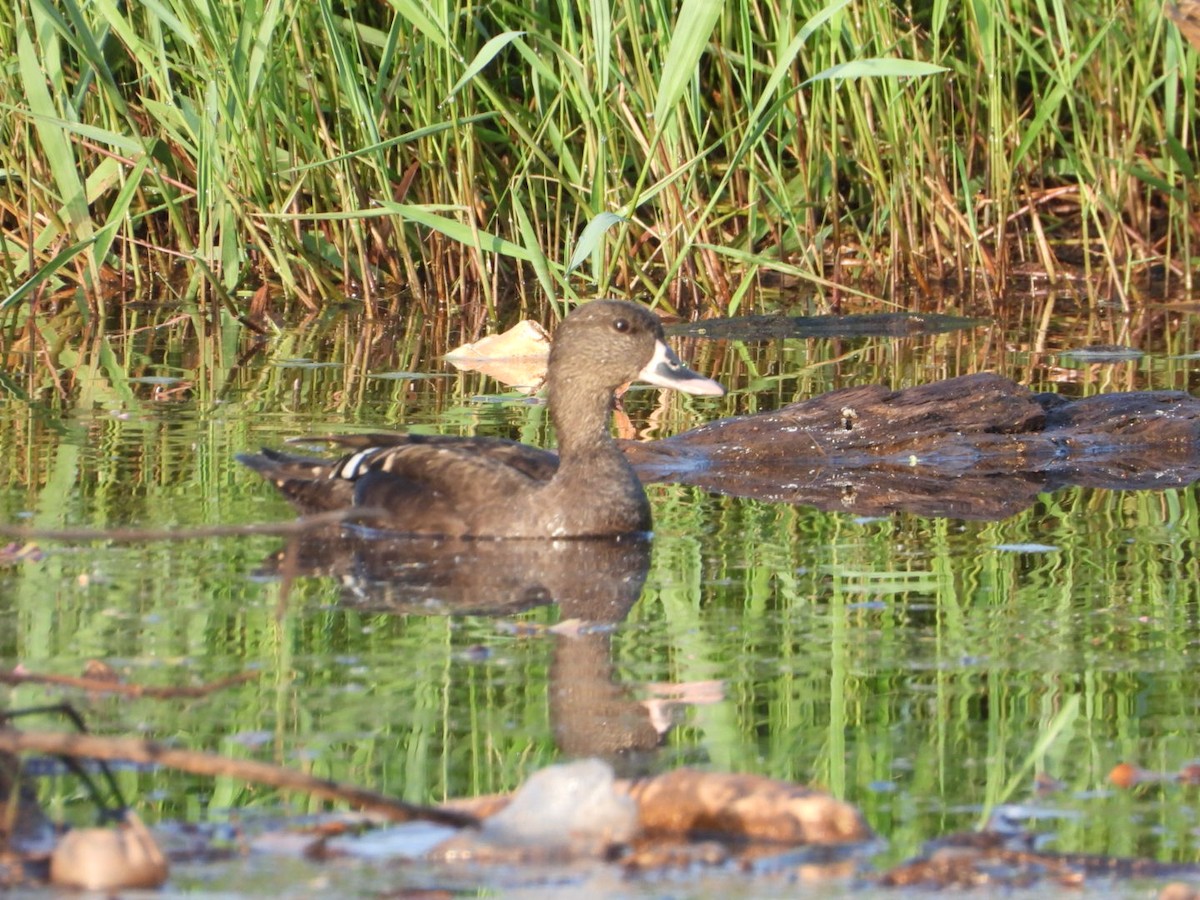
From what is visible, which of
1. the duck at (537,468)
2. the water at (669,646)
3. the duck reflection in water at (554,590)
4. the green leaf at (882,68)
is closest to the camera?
the water at (669,646)

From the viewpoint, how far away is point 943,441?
6547 millimetres

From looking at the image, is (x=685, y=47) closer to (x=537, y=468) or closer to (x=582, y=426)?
(x=582, y=426)

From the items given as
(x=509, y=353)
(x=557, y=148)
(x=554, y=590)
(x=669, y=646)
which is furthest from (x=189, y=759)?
(x=557, y=148)

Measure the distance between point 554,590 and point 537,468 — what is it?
34.7 inches

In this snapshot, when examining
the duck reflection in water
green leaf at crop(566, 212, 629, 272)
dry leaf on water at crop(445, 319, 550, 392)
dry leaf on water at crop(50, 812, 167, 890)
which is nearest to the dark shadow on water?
the duck reflection in water

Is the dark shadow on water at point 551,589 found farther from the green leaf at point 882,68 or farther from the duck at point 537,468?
the green leaf at point 882,68

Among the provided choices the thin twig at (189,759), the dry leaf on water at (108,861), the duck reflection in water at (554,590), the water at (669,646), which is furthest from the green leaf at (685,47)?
the dry leaf on water at (108,861)

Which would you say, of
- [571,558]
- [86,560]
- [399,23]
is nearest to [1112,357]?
[399,23]

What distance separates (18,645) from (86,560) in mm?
828

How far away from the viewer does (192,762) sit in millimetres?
2686

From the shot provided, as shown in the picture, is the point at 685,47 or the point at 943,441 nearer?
the point at 943,441

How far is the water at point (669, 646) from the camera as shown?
3.23 m

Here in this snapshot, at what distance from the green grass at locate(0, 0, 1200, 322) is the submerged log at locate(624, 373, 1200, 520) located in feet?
5.28

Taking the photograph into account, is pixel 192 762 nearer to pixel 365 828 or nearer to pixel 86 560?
pixel 365 828
